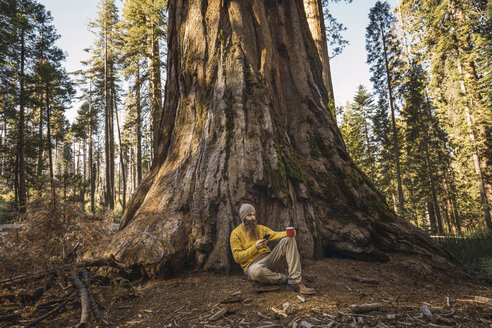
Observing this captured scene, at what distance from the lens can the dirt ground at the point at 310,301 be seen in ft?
8.04

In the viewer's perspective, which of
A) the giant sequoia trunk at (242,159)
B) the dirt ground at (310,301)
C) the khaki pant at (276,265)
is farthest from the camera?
the giant sequoia trunk at (242,159)

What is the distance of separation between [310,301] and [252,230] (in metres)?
1.29

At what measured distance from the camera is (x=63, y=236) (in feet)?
14.3

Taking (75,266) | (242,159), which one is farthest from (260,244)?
(75,266)

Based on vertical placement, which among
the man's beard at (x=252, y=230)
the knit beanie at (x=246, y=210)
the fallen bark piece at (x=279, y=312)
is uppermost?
the knit beanie at (x=246, y=210)

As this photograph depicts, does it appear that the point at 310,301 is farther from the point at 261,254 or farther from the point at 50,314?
the point at 50,314

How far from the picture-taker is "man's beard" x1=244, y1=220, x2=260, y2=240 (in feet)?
12.4

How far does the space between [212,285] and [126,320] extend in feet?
3.76

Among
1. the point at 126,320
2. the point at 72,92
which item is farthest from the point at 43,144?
the point at 126,320

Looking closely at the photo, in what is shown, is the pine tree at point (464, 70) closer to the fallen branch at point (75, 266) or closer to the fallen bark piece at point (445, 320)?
the fallen bark piece at point (445, 320)

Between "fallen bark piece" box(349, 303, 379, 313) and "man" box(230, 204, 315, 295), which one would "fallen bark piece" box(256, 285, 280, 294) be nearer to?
"man" box(230, 204, 315, 295)

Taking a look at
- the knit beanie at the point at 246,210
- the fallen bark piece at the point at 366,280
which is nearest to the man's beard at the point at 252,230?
the knit beanie at the point at 246,210

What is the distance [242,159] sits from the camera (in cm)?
454

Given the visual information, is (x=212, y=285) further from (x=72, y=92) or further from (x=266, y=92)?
(x=72, y=92)
